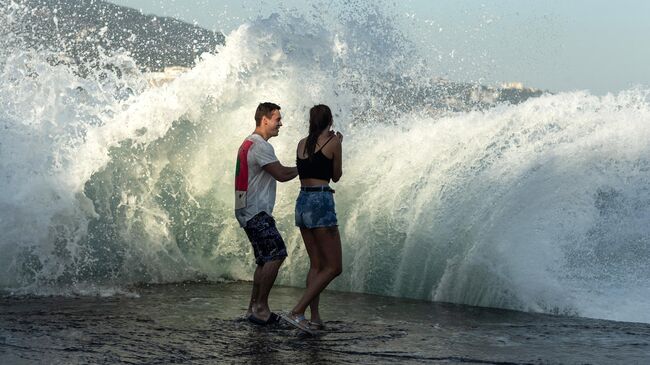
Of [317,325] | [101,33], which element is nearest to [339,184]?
[101,33]

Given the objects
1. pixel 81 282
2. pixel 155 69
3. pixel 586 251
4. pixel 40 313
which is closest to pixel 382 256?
pixel 586 251

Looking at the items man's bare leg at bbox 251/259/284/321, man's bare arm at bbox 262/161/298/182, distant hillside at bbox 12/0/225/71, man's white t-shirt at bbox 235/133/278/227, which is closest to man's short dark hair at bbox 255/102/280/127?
man's white t-shirt at bbox 235/133/278/227

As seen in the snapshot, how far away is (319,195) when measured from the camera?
7094 mm

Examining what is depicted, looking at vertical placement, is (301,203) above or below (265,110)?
below

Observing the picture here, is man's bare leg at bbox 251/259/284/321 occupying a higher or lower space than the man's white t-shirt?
lower

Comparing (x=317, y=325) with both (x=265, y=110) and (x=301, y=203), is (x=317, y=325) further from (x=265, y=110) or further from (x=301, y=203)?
(x=265, y=110)

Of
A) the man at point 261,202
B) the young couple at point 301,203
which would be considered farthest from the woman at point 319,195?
the man at point 261,202

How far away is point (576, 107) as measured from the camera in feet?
40.5

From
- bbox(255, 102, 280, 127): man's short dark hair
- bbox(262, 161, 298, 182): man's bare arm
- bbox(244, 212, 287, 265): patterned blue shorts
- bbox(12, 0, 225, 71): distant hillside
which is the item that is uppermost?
bbox(12, 0, 225, 71): distant hillside

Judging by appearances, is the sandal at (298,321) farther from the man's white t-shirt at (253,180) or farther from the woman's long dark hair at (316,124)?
the woman's long dark hair at (316,124)

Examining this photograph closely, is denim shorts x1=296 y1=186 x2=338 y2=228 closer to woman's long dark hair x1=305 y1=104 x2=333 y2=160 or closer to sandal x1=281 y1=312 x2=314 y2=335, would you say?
woman's long dark hair x1=305 y1=104 x2=333 y2=160

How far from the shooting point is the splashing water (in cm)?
953

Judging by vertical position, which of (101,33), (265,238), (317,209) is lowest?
(265,238)

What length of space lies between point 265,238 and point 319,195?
2.11 ft
